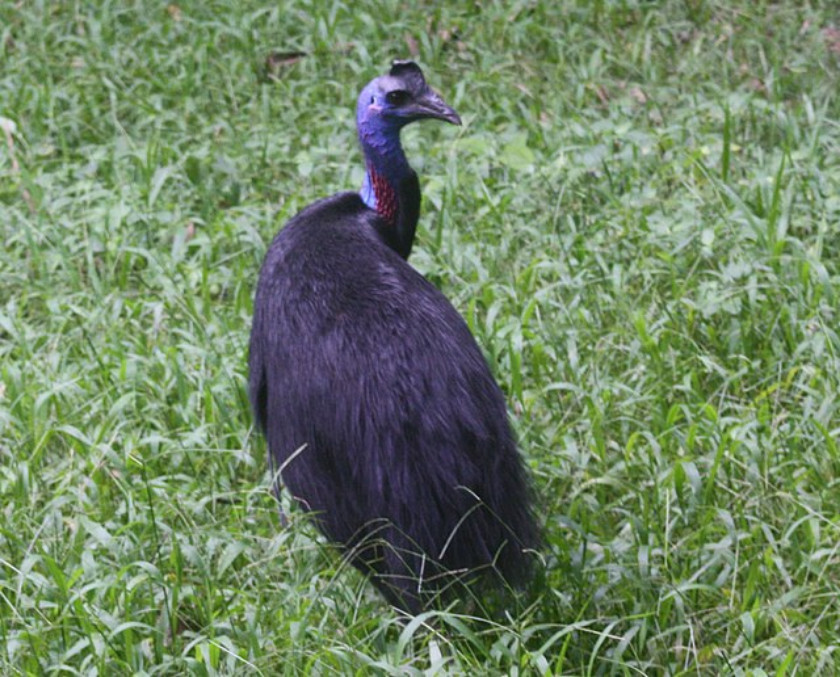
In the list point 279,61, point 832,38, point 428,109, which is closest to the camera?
point 428,109

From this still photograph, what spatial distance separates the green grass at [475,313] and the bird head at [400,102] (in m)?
0.70

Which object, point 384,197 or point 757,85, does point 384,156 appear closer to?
point 384,197

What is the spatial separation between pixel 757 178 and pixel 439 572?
2.22 m

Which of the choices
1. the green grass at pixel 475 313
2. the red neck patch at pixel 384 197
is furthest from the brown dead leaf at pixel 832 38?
the red neck patch at pixel 384 197

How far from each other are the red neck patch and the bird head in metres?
0.13

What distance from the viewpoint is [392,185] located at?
3889mm

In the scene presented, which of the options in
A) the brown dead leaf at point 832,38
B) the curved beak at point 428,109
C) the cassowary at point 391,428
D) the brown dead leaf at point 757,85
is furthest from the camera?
the brown dead leaf at point 832,38

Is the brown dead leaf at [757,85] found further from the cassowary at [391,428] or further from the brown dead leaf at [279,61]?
the cassowary at [391,428]

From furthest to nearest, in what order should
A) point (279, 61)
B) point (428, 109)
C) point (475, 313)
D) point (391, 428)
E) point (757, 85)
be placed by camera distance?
point (279, 61) < point (757, 85) < point (475, 313) < point (428, 109) < point (391, 428)

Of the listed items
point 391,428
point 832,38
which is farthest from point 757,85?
point 391,428

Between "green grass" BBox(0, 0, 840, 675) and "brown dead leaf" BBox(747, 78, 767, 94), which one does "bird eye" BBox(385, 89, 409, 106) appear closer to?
"green grass" BBox(0, 0, 840, 675)

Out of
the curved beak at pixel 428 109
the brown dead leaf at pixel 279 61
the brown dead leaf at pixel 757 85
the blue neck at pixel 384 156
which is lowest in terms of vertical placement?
the brown dead leaf at pixel 757 85

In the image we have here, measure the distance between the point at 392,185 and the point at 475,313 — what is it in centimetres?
66

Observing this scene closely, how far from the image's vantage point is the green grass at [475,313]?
3219 millimetres
